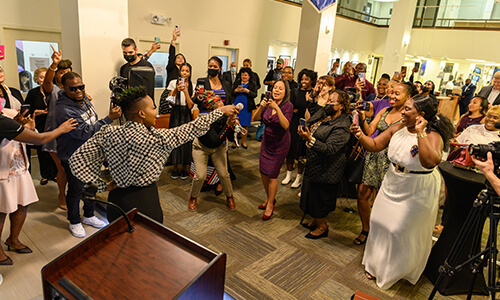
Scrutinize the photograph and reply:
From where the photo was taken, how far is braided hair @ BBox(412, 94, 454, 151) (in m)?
2.33

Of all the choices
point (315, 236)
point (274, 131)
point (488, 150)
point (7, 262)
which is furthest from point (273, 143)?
point (7, 262)

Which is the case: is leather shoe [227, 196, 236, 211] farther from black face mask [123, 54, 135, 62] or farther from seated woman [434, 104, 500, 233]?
seated woman [434, 104, 500, 233]

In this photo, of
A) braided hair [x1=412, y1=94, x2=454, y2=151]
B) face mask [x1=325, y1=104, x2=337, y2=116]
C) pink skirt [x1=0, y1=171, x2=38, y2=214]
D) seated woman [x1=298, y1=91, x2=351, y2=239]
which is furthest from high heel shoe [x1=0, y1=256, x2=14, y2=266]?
braided hair [x1=412, y1=94, x2=454, y2=151]

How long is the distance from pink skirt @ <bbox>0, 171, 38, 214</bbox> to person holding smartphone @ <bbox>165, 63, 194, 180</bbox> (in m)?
2.14

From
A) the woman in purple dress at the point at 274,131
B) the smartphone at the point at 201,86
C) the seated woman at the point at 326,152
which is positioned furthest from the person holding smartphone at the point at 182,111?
the seated woman at the point at 326,152

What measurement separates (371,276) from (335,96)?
1.65 m

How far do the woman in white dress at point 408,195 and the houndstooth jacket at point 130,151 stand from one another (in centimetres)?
144

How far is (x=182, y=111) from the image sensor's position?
4.65 meters

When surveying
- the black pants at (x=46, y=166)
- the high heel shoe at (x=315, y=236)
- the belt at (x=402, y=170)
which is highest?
the belt at (x=402, y=170)

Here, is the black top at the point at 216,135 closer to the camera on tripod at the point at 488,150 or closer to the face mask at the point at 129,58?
the face mask at the point at 129,58

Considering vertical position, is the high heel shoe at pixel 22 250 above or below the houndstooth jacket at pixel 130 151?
below

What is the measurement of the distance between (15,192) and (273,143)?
7.83 ft

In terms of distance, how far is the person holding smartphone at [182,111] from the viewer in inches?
177

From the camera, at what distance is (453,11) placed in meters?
12.9
